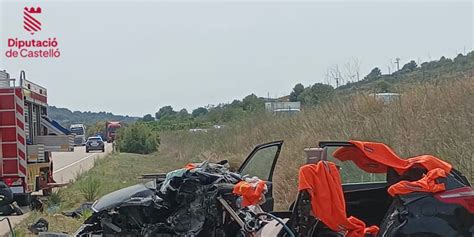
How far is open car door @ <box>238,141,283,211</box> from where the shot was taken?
6711 millimetres

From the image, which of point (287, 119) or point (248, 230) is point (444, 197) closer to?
point (248, 230)

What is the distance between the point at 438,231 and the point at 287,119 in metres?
12.4

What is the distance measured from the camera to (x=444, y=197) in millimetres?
4391

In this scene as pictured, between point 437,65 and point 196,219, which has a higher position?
point 437,65

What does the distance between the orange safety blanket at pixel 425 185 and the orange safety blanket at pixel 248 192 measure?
1010 mm

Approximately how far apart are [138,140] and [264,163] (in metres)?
38.9

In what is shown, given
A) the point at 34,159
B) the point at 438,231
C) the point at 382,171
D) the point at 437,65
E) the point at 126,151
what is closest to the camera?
the point at 438,231

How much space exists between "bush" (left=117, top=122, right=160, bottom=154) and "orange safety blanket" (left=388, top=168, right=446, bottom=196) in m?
40.5

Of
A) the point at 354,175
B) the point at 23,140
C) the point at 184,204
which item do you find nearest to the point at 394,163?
the point at 354,175

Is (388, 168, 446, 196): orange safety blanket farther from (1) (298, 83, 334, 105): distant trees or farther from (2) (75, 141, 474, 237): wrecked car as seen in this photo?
(1) (298, 83, 334, 105): distant trees

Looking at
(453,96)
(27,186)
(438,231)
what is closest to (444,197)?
(438,231)

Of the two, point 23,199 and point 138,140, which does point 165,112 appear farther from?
point 23,199

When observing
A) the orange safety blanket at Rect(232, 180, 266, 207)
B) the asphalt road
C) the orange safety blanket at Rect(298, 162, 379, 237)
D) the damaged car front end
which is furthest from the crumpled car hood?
the asphalt road

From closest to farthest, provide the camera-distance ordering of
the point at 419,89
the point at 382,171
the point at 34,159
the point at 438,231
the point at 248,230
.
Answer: the point at 438,231, the point at 248,230, the point at 382,171, the point at 419,89, the point at 34,159
